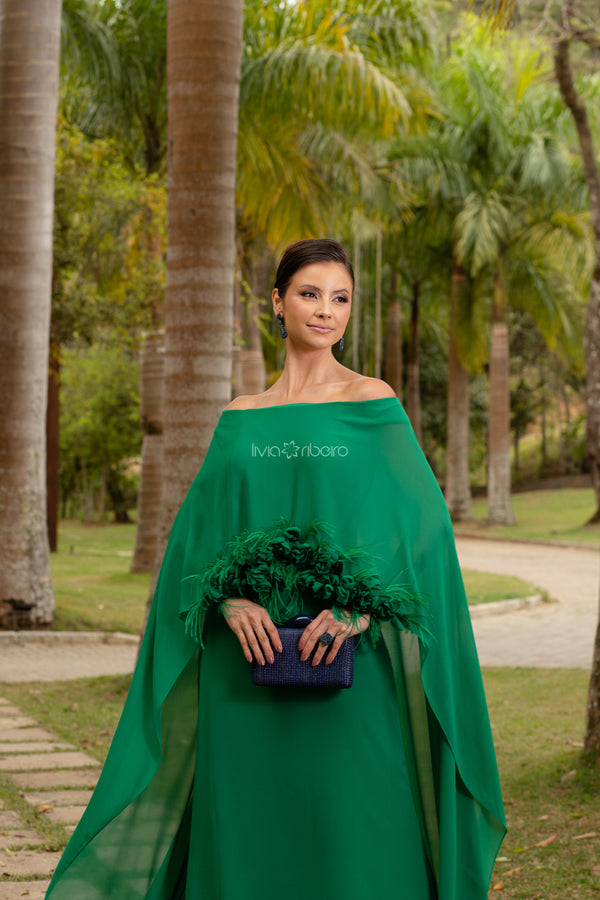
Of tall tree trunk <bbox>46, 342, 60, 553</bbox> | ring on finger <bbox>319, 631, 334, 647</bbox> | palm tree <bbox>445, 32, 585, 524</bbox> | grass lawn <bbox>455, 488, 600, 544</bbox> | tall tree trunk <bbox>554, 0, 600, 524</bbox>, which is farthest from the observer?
palm tree <bbox>445, 32, 585, 524</bbox>

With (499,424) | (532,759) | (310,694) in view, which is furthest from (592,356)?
(499,424)

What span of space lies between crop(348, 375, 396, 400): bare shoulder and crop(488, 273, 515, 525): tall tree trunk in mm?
25655

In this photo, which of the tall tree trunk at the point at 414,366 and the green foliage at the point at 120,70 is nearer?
the green foliage at the point at 120,70

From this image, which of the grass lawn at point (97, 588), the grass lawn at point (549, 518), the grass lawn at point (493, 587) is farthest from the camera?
the grass lawn at point (549, 518)

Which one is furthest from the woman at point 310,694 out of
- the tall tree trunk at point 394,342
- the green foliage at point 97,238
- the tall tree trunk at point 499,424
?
the tall tree trunk at point 394,342

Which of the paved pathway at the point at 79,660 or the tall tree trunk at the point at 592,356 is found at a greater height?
the tall tree trunk at the point at 592,356

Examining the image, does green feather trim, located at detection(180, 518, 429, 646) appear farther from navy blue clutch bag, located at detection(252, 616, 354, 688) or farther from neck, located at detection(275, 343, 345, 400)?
neck, located at detection(275, 343, 345, 400)

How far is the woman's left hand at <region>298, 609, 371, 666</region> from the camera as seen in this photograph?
259 cm

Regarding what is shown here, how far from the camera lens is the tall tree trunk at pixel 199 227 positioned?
22.1 ft

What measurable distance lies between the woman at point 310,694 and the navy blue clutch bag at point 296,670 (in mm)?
28

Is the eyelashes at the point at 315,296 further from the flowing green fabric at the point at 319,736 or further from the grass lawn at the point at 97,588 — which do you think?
the grass lawn at the point at 97,588

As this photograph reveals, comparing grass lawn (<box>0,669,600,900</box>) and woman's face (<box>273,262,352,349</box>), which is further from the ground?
woman's face (<box>273,262,352,349</box>)

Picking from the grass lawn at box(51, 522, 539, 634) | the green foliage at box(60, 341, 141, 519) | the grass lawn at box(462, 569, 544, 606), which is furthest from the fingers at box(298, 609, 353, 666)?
the green foliage at box(60, 341, 141, 519)

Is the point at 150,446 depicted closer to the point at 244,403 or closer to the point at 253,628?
the point at 244,403
